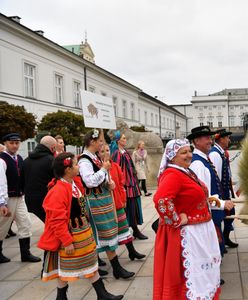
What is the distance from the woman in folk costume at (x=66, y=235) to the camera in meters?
3.49

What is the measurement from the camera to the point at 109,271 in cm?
496

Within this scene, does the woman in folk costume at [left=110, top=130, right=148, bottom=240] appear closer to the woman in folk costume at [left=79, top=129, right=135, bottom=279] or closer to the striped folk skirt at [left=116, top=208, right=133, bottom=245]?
the striped folk skirt at [left=116, top=208, right=133, bottom=245]

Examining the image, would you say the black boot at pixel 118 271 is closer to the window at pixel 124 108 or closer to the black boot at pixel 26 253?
the black boot at pixel 26 253

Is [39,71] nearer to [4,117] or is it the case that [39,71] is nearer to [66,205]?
[4,117]

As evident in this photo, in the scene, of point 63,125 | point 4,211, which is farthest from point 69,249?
point 63,125

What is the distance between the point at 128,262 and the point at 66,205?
209 cm

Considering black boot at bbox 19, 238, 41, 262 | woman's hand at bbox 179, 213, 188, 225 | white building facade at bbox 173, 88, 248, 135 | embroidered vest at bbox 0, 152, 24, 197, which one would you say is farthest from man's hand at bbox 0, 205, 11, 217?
white building facade at bbox 173, 88, 248, 135

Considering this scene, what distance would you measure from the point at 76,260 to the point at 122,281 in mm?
1184

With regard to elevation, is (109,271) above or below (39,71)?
below

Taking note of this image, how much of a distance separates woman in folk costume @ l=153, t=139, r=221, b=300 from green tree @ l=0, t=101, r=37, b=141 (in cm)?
1482

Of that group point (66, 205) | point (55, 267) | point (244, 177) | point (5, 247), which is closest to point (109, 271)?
point (55, 267)

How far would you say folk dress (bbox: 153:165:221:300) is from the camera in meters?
2.99

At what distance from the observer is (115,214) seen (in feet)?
15.0

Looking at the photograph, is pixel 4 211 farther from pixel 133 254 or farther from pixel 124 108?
pixel 124 108
